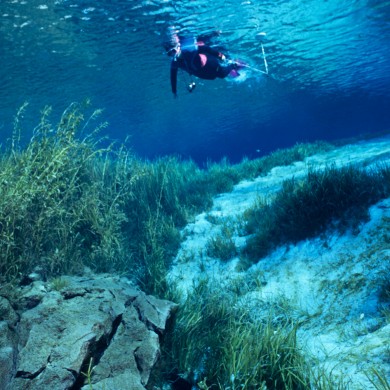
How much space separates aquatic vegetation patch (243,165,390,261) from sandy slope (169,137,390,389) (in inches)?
7.3

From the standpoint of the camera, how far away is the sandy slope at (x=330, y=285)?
2.98m

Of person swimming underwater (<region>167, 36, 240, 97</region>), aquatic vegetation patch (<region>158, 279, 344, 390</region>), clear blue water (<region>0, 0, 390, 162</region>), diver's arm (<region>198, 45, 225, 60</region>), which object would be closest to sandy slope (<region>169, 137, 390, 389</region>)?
aquatic vegetation patch (<region>158, 279, 344, 390</region>)

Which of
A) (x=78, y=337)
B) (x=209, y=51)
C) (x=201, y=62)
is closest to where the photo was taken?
(x=78, y=337)

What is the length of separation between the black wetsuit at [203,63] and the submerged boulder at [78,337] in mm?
6477

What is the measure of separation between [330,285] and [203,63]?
22.4ft

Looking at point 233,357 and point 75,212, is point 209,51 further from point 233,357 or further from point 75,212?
point 233,357

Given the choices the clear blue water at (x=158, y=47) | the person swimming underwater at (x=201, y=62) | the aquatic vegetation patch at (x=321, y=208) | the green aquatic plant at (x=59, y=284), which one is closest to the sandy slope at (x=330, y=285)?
the aquatic vegetation patch at (x=321, y=208)

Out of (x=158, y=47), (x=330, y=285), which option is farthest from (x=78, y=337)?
(x=158, y=47)

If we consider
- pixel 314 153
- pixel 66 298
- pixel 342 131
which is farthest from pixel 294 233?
pixel 342 131

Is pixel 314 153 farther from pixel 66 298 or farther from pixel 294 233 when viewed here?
pixel 66 298

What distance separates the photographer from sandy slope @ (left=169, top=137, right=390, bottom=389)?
2.98 meters

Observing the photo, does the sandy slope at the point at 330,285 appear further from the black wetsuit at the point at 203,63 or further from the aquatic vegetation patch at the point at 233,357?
the black wetsuit at the point at 203,63

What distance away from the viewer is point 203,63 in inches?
325

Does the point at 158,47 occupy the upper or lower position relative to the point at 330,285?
upper
